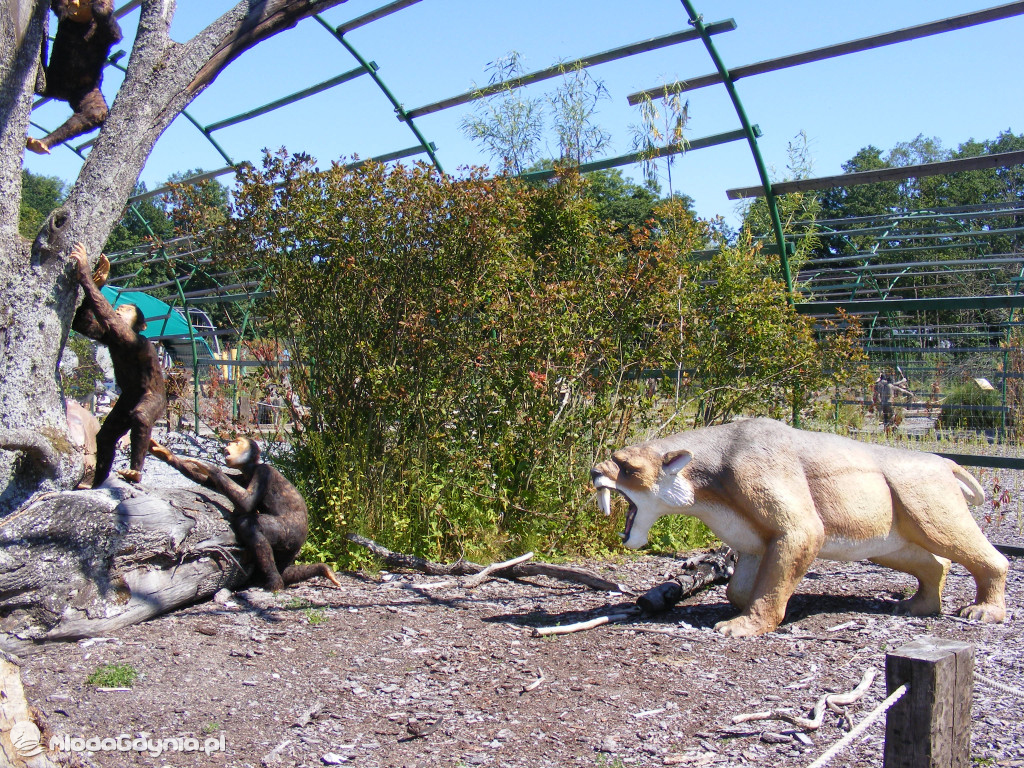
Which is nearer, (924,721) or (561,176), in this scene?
(924,721)

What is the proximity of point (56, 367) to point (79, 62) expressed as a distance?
5.81ft

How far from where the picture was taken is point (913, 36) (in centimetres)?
582

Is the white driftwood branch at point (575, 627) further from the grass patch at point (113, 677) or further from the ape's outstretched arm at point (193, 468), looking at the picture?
the ape's outstretched arm at point (193, 468)

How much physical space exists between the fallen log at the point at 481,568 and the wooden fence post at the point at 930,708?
9.80 feet

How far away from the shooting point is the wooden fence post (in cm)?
211

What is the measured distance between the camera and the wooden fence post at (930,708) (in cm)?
211

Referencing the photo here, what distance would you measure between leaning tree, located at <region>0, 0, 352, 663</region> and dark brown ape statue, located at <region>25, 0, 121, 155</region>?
0.21 meters

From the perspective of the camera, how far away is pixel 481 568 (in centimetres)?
532

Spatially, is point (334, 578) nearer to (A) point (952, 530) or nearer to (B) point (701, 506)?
(B) point (701, 506)

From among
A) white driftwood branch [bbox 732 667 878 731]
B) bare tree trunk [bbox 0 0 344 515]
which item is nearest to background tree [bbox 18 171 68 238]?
bare tree trunk [bbox 0 0 344 515]

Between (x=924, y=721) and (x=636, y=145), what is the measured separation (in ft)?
19.7

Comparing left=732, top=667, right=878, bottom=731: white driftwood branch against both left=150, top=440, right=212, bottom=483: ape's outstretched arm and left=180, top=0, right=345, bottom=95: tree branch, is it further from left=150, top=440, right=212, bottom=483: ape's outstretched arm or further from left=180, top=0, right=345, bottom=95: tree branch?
left=180, top=0, right=345, bottom=95: tree branch

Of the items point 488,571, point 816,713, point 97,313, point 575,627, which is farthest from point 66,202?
point 816,713

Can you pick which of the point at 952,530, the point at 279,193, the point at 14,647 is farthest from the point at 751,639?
the point at 279,193
